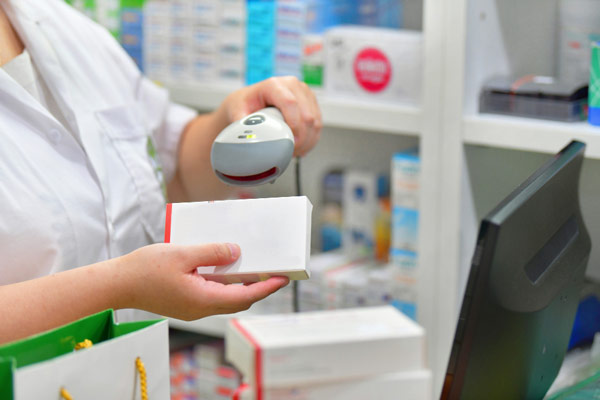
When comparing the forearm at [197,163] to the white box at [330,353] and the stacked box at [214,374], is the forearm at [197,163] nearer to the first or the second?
the white box at [330,353]

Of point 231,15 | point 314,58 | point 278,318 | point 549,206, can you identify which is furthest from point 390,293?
point 549,206

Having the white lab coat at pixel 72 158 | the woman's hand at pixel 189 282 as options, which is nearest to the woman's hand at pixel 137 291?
the woman's hand at pixel 189 282

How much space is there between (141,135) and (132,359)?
1.63 feet

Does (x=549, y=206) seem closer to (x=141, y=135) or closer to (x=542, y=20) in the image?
(x=141, y=135)

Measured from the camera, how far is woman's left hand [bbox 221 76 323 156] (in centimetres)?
89

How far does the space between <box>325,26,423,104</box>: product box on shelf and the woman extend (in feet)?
1.43

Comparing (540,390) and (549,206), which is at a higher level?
(549,206)

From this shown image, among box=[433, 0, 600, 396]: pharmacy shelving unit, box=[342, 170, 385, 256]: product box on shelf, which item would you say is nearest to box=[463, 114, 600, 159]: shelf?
box=[433, 0, 600, 396]: pharmacy shelving unit

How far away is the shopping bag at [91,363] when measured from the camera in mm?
583

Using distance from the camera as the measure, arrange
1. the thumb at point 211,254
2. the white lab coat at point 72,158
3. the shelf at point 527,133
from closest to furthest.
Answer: the thumb at point 211,254 → the white lab coat at point 72,158 → the shelf at point 527,133

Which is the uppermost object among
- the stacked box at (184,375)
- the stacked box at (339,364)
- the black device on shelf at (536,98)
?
the black device on shelf at (536,98)

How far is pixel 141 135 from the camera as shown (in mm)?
1104

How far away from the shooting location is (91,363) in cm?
63

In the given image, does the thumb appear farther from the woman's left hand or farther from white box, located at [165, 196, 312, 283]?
the woman's left hand
